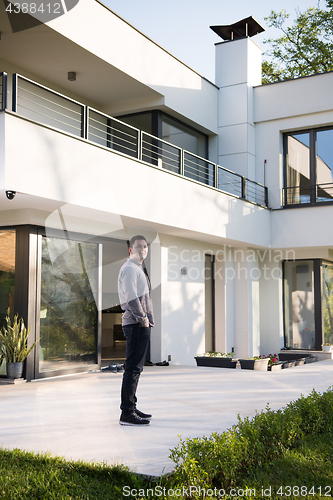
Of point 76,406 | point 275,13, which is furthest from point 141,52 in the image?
point 275,13

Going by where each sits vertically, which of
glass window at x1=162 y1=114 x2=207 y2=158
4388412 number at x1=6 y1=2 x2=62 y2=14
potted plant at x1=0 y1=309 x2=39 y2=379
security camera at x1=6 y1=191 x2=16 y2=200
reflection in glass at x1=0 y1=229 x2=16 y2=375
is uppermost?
4388412 number at x1=6 y1=2 x2=62 y2=14

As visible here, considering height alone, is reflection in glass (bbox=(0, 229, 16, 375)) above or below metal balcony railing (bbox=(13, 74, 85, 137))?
below

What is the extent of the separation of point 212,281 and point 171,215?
13.7 feet

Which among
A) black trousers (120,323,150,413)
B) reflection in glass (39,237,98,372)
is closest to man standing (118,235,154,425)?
black trousers (120,323,150,413)

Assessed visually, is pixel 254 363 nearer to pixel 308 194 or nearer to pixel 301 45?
pixel 308 194

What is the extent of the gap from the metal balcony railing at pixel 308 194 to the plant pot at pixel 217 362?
5.68 m

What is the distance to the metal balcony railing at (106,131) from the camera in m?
8.68

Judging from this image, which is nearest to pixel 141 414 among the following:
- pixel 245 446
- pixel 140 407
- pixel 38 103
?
pixel 140 407

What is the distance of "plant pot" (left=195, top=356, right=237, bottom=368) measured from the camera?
10.6 m

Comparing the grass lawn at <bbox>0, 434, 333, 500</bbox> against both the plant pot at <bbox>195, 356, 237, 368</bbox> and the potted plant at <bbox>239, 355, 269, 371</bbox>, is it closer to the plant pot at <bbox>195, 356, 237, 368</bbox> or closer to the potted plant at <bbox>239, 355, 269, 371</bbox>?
the potted plant at <bbox>239, 355, 269, 371</bbox>

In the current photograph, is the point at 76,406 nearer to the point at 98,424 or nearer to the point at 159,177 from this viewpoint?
the point at 98,424

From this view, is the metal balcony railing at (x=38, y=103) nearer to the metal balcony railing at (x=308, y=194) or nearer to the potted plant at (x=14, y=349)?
the potted plant at (x=14, y=349)

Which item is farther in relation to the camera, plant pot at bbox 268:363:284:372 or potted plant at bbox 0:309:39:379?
plant pot at bbox 268:363:284:372

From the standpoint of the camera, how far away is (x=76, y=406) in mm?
6086
